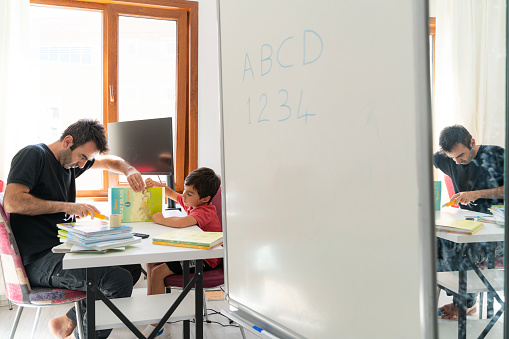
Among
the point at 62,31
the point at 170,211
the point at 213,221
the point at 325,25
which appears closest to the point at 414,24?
the point at 325,25

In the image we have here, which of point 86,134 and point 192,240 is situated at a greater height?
point 86,134

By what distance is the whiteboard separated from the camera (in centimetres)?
56

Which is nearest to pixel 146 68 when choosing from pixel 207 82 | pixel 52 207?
pixel 207 82

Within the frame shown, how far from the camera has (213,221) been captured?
2.18 metres

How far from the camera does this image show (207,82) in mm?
3297

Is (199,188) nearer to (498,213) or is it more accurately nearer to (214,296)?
(214,296)

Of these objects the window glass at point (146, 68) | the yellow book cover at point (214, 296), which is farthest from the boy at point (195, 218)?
the window glass at point (146, 68)

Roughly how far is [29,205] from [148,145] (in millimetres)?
861

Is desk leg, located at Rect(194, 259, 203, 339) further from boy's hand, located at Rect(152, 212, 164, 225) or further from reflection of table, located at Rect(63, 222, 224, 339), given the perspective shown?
boy's hand, located at Rect(152, 212, 164, 225)

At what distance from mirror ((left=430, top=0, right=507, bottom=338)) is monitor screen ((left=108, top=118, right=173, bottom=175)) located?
216 centimetres

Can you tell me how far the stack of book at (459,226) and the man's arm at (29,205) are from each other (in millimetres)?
1710

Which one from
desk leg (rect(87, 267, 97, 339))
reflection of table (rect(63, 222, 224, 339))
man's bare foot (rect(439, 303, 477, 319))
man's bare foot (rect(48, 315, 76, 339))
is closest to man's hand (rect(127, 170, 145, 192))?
reflection of table (rect(63, 222, 224, 339))

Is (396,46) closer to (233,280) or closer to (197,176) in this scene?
(233,280)

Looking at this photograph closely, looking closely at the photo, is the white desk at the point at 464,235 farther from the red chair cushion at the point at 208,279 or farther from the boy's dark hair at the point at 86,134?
the boy's dark hair at the point at 86,134
